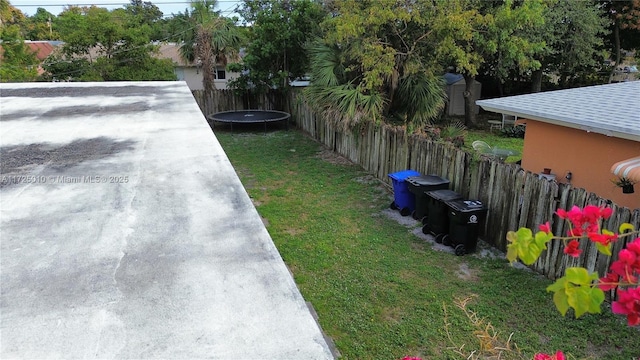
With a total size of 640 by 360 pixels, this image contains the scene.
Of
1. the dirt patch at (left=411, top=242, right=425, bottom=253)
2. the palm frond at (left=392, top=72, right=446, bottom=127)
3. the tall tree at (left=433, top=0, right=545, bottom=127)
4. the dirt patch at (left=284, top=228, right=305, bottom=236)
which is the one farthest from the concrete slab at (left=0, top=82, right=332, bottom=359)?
A: the tall tree at (left=433, top=0, right=545, bottom=127)

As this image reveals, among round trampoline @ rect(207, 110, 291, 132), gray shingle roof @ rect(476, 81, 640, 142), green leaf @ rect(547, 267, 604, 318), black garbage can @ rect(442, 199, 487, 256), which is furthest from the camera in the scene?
round trampoline @ rect(207, 110, 291, 132)

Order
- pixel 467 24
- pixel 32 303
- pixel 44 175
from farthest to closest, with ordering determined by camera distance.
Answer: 1. pixel 467 24
2. pixel 44 175
3. pixel 32 303

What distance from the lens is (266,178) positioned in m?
11.6

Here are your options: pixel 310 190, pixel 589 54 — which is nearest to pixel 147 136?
pixel 310 190

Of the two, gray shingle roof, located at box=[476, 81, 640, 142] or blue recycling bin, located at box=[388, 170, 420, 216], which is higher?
gray shingle roof, located at box=[476, 81, 640, 142]

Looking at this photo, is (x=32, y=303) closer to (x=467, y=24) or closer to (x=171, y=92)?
(x=171, y=92)

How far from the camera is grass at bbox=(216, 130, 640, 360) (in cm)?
480

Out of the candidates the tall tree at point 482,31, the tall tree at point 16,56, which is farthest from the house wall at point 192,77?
the tall tree at point 482,31

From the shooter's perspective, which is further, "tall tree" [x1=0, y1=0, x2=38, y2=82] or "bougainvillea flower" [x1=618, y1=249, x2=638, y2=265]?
"tall tree" [x1=0, y1=0, x2=38, y2=82]

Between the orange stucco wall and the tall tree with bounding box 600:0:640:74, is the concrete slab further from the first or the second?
the tall tree with bounding box 600:0:640:74

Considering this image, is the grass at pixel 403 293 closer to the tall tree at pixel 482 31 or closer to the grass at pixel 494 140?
the tall tree at pixel 482 31

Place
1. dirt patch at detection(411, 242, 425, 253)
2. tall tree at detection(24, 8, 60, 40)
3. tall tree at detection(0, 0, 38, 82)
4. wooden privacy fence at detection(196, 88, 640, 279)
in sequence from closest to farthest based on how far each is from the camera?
wooden privacy fence at detection(196, 88, 640, 279)
dirt patch at detection(411, 242, 425, 253)
tall tree at detection(0, 0, 38, 82)
tall tree at detection(24, 8, 60, 40)

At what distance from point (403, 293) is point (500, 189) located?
247 centimetres

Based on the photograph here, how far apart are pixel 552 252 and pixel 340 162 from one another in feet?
24.2
